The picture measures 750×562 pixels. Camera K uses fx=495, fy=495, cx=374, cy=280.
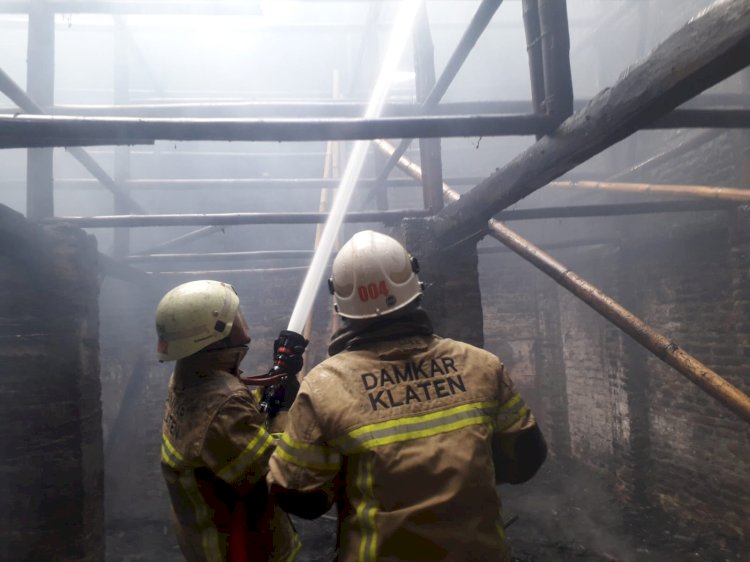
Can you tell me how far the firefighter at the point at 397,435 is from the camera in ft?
4.60

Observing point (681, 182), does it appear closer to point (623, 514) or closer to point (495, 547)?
point (623, 514)

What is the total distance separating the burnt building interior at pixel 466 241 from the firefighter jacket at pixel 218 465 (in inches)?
43.2

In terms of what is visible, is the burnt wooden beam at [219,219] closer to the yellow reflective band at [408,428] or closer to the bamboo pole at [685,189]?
the bamboo pole at [685,189]

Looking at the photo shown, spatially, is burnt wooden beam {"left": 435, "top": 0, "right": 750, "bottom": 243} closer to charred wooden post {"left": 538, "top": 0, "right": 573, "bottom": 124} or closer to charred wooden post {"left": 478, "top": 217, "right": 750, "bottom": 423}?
charred wooden post {"left": 538, "top": 0, "right": 573, "bottom": 124}

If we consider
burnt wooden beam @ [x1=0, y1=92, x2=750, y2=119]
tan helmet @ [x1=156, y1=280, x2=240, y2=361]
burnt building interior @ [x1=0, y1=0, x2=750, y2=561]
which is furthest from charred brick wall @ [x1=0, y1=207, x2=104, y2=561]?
tan helmet @ [x1=156, y1=280, x2=240, y2=361]

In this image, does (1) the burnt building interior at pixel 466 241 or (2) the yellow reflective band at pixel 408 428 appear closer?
(2) the yellow reflective band at pixel 408 428

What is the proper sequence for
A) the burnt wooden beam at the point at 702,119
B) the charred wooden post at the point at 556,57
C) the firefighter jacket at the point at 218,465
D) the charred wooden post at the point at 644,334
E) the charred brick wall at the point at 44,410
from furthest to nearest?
the charred brick wall at the point at 44,410
the charred wooden post at the point at 644,334
the burnt wooden beam at the point at 702,119
the charred wooden post at the point at 556,57
the firefighter jacket at the point at 218,465

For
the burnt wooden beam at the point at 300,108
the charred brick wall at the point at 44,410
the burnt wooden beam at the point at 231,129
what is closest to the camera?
the burnt wooden beam at the point at 231,129

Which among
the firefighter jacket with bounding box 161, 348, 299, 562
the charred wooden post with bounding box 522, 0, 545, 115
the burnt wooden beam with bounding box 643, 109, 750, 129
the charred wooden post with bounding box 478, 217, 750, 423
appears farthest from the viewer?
the charred wooden post with bounding box 478, 217, 750, 423

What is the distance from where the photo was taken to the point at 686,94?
5.52 ft

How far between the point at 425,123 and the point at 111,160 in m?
9.12

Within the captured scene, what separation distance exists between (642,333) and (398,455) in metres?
2.81

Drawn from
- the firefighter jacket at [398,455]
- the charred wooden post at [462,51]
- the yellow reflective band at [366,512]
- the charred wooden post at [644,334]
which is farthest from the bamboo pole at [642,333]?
the yellow reflective band at [366,512]

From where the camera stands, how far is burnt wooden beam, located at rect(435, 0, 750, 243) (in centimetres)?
142
